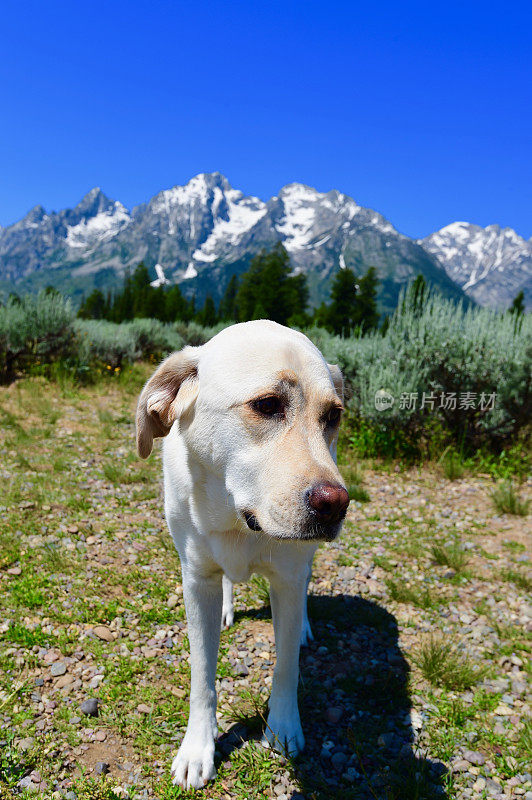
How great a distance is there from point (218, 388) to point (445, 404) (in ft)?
18.1

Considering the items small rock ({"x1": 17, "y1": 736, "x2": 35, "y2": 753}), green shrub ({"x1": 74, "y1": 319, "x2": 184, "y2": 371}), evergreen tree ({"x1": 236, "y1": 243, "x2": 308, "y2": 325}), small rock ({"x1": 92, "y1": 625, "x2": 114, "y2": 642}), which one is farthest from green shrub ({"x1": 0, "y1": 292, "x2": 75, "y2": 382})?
evergreen tree ({"x1": 236, "y1": 243, "x2": 308, "y2": 325})

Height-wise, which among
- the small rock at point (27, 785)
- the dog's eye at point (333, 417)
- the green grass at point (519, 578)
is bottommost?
the small rock at point (27, 785)

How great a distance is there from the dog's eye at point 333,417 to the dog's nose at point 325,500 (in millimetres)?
361

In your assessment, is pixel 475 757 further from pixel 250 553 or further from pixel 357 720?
pixel 250 553

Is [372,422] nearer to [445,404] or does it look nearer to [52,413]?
[445,404]

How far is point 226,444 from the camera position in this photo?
5.61 feet

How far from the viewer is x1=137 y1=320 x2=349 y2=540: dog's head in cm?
151

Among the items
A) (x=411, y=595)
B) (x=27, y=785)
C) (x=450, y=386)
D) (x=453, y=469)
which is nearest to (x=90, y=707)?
(x=27, y=785)

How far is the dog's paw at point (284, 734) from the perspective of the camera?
7.29ft

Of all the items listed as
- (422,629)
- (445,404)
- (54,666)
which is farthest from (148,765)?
(445,404)

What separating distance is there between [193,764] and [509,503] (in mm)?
4234

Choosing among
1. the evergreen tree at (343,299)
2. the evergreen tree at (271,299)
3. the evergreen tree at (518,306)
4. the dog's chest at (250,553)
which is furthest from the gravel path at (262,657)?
the evergreen tree at (343,299)

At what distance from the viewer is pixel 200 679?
216 cm

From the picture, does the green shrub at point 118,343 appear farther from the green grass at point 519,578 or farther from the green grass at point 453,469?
the green grass at point 519,578
